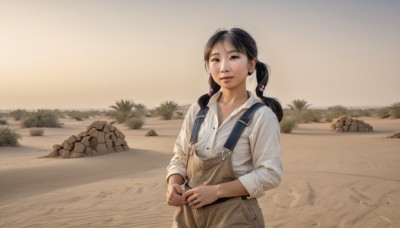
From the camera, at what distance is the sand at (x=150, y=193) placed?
463 centimetres

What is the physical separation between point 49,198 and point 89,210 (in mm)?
1093

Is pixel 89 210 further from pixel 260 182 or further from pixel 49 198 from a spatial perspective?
pixel 260 182

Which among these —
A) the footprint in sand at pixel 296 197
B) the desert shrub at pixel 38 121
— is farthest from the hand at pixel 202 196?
the desert shrub at pixel 38 121

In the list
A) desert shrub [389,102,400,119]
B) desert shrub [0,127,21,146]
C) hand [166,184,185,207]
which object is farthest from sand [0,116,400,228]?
desert shrub [389,102,400,119]

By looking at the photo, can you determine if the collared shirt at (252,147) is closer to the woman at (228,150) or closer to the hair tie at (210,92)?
the woman at (228,150)

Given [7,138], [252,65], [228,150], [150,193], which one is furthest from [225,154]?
[7,138]

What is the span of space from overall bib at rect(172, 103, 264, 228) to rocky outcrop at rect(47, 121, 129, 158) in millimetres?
8606

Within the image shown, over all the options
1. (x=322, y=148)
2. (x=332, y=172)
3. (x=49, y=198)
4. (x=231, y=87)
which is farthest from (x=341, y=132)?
(x=231, y=87)

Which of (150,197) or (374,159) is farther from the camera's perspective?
(374,159)

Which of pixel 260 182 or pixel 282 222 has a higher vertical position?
pixel 260 182

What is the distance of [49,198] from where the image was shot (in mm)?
5746

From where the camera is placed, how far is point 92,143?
10.5m

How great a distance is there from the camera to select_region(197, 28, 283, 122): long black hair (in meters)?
2.07

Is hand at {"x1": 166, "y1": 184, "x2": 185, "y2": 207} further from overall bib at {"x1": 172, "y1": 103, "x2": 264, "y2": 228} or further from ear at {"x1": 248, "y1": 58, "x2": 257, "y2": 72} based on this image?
ear at {"x1": 248, "y1": 58, "x2": 257, "y2": 72}
